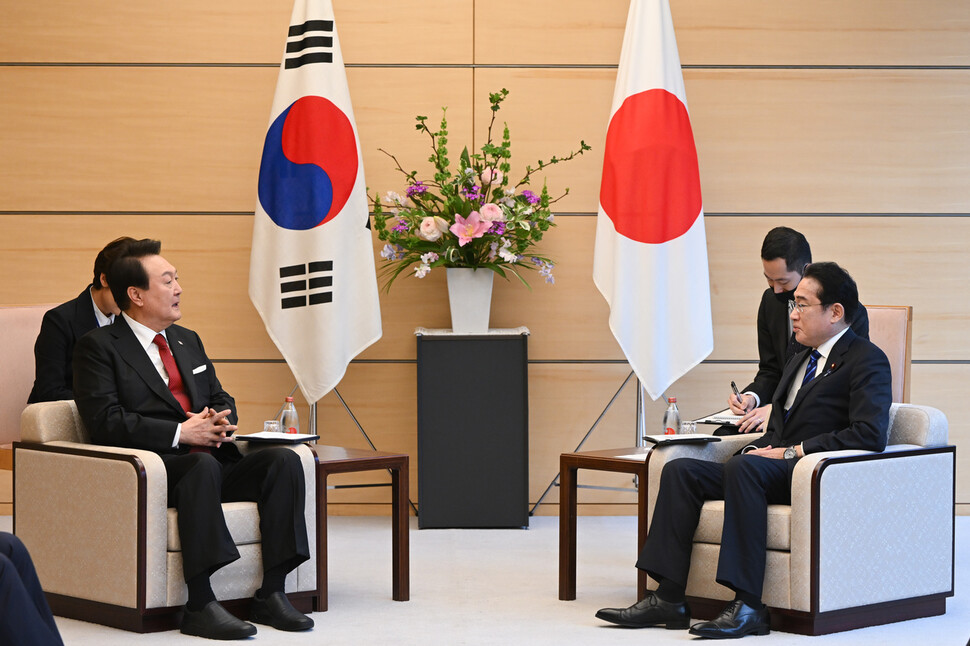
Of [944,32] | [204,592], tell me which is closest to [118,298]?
[204,592]

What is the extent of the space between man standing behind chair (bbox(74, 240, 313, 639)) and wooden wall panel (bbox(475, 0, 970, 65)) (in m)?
2.77

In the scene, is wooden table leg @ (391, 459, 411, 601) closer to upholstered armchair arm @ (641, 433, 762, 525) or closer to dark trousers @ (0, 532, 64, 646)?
upholstered armchair arm @ (641, 433, 762, 525)

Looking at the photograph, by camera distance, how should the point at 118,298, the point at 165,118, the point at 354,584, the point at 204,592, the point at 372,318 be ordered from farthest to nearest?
the point at 165,118
the point at 372,318
the point at 354,584
the point at 118,298
the point at 204,592

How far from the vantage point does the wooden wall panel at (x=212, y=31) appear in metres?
5.92

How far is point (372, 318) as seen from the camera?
558 centimetres

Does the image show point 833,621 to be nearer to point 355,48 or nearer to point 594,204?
point 594,204

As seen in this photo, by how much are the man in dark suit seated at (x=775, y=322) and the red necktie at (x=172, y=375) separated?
2.20 meters

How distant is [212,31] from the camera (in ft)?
19.5

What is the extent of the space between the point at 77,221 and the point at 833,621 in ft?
14.4

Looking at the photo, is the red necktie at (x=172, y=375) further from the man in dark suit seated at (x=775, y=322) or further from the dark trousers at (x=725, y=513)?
the man in dark suit seated at (x=775, y=322)

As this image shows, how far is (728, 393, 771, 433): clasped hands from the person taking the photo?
14.6ft

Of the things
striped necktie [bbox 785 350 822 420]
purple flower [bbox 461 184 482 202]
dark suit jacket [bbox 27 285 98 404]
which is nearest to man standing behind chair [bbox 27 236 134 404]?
dark suit jacket [bbox 27 285 98 404]

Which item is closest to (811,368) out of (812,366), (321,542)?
(812,366)

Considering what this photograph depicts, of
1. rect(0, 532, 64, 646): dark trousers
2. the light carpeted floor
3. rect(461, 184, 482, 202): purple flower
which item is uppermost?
rect(461, 184, 482, 202): purple flower
